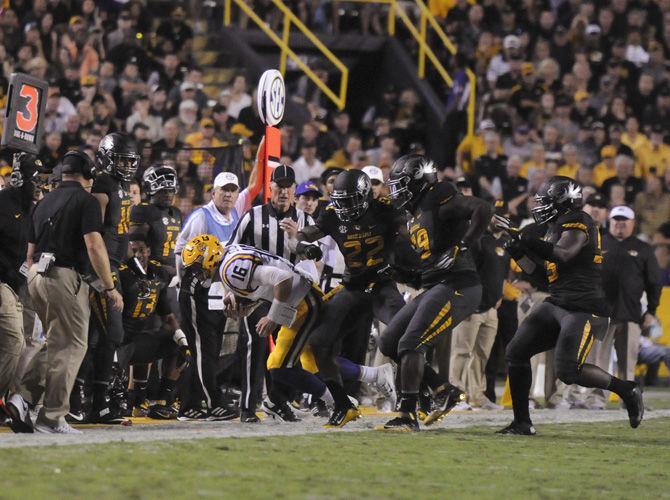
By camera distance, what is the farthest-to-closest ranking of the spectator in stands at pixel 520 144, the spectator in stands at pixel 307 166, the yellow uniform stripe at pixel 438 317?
the spectator in stands at pixel 520 144
the spectator in stands at pixel 307 166
the yellow uniform stripe at pixel 438 317

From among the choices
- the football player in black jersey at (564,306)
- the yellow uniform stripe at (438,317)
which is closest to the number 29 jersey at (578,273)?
the football player in black jersey at (564,306)

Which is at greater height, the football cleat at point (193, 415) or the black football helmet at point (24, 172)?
the black football helmet at point (24, 172)

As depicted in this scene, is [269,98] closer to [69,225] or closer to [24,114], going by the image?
[24,114]

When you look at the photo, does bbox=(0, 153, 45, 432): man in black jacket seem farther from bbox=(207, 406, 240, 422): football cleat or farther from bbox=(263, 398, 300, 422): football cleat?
bbox=(263, 398, 300, 422): football cleat

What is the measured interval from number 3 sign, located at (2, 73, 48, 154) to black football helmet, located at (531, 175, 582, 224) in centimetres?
401

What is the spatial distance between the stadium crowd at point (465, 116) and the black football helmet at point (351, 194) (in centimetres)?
303

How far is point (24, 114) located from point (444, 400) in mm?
4065

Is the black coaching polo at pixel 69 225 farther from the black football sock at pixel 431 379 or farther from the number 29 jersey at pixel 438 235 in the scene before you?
the black football sock at pixel 431 379

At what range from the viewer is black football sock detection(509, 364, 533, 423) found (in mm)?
10203

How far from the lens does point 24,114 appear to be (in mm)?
11406

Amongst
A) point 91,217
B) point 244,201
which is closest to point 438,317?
point 91,217

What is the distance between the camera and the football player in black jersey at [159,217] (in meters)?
12.0

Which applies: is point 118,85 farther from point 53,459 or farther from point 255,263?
point 53,459

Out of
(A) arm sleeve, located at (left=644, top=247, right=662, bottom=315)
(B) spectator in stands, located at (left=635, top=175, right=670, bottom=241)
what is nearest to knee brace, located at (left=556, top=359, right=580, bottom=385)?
(A) arm sleeve, located at (left=644, top=247, right=662, bottom=315)
